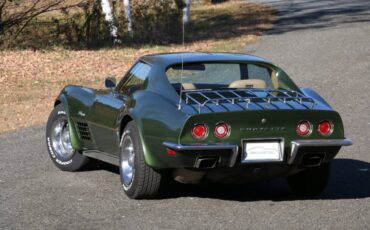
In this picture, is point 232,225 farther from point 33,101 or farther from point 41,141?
point 33,101

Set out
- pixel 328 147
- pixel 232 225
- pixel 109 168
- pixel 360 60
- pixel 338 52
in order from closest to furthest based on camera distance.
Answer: pixel 232 225 < pixel 328 147 < pixel 109 168 < pixel 360 60 < pixel 338 52

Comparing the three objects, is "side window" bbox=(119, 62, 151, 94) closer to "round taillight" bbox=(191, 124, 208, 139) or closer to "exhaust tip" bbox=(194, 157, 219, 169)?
"round taillight" bbox=(191, 124, 208, 139)

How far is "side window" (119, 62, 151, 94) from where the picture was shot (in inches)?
355

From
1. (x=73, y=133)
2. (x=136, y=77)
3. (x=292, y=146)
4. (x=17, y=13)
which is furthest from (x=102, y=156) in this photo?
(x=17, y=13)

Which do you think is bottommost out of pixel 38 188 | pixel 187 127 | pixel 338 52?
pixel 338 52

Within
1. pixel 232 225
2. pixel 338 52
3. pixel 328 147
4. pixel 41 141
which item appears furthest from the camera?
pixel 338 52

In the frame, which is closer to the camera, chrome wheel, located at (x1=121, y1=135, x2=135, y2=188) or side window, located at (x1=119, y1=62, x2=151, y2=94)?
chrome wheel, located at (x1=121, y1=135, x2=135, y2=188)

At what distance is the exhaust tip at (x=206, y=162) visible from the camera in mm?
7766

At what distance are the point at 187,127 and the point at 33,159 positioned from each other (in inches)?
145

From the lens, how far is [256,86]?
29.0 feet

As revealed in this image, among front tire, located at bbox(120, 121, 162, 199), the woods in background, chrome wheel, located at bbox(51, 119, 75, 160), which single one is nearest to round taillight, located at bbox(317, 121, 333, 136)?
front tire, located at bbox(120, 121, 162, 199)

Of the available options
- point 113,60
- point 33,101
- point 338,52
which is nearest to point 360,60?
point 338,52

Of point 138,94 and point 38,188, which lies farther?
point 38,188

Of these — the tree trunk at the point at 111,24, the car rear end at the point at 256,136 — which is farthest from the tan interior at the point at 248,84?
the tree trunk at the point at 111,24
